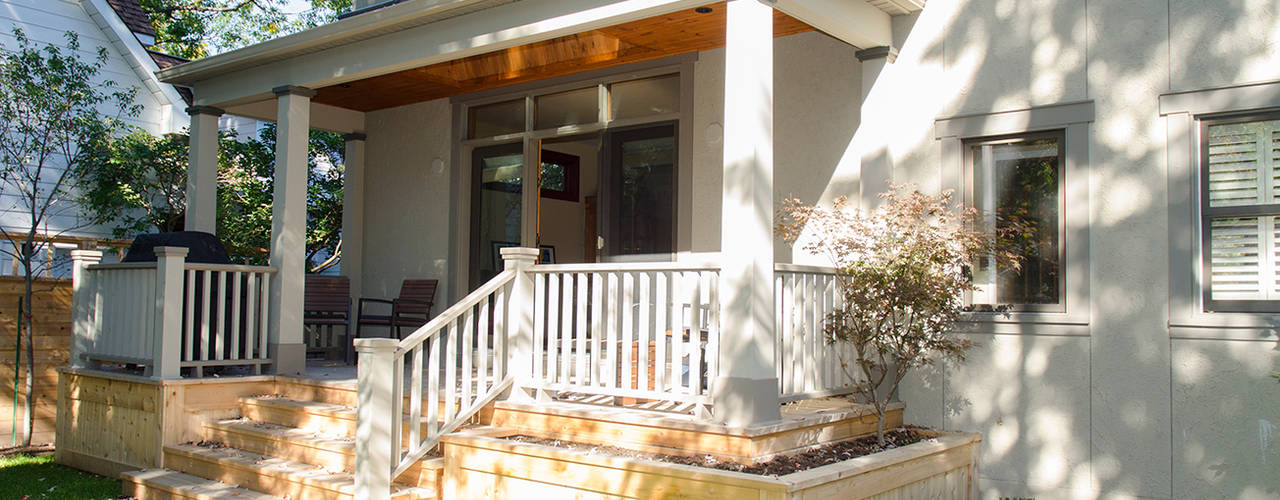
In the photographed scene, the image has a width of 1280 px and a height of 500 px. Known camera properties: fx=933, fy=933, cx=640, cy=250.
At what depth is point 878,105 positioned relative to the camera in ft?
18.9

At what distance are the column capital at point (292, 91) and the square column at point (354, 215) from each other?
2219 mm

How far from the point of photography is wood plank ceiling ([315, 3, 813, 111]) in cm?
620

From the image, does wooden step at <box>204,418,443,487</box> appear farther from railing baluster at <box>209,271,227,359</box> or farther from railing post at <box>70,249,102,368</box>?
railing post at <box>70,249,102,368</box>

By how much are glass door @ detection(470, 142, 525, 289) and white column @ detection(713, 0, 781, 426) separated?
381 cm

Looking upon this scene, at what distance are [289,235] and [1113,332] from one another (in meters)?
5.45

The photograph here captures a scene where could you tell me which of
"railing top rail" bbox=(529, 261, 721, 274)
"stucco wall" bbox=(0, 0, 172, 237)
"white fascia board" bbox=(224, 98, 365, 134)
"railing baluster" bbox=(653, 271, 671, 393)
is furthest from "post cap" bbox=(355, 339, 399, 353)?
"stucco wall" bbox=(0, 0, 172, 237)

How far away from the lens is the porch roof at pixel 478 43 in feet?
17.8

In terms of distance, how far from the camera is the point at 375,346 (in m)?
4.59

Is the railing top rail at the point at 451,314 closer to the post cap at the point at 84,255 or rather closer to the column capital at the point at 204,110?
the post cap at the point at 84,255

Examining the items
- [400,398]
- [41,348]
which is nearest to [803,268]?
[400,398]

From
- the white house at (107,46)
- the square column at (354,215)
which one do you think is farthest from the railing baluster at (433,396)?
the white house at (107,46)

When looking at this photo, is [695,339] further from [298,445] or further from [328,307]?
[328,307]

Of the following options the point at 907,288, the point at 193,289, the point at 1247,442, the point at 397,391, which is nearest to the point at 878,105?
the point at 907,288

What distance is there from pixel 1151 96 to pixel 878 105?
148cm
